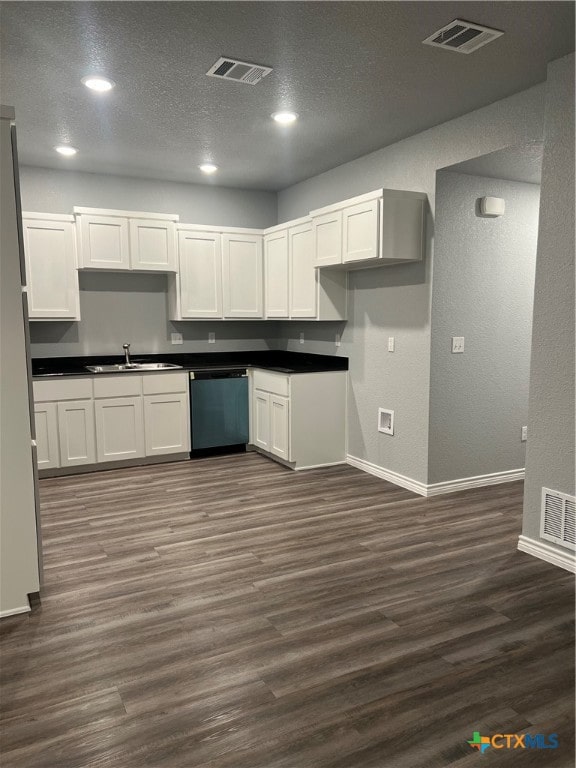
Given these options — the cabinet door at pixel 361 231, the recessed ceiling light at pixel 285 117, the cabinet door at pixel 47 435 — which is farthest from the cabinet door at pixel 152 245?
the recessed ceiling light at pixel 285 117

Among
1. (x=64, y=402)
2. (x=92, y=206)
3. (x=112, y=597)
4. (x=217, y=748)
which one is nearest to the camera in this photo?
→ (x=217, y=748)

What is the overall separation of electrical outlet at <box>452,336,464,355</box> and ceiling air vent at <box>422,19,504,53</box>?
1.99 meters

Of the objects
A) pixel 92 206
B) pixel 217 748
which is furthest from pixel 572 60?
pixel 92 206

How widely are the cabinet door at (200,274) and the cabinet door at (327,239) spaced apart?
3.95 ft

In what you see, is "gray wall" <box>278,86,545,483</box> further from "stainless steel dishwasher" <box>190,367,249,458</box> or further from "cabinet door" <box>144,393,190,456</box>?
"cabinet door" <box>144,393,190,456</box>

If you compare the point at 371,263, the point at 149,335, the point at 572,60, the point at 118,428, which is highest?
the point at 572,60

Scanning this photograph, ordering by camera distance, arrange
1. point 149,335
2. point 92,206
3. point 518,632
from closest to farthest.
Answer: point 518,632 < point 92,206 < point 149,335

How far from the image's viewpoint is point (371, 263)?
4543mm

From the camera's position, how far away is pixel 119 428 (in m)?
5.16

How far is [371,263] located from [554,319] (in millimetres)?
1778

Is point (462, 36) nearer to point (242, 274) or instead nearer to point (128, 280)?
point (242, 274)

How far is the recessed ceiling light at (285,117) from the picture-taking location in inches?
147

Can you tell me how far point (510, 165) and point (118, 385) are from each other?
356 centimetres

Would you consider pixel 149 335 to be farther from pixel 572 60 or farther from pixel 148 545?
pixel 572 60
